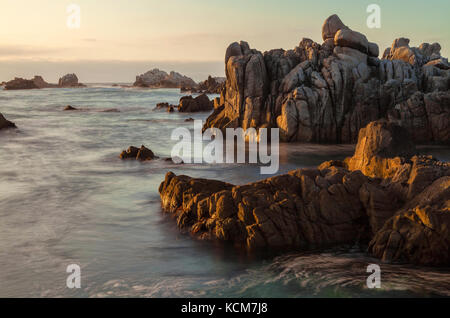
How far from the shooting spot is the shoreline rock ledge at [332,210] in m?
10.7

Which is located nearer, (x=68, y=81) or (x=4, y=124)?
(x=4, y=124)

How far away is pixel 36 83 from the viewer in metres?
152

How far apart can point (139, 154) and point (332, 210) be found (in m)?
14.7

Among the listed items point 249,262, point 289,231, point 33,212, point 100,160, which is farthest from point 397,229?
point 100,160

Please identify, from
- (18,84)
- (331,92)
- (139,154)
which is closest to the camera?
(139,154)

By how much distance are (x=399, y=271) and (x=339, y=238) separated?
1977mm

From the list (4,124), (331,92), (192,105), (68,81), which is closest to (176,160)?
(331,92)

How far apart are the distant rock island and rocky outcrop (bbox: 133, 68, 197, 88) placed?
23994 millimetres

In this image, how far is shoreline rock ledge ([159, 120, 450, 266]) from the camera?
10.7 m

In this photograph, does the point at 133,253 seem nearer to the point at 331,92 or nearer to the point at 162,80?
the point at 331,92

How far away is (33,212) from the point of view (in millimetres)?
15695

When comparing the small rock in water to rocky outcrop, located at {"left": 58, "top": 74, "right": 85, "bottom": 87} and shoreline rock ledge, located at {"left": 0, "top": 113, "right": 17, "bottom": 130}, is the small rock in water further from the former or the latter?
rocky outcrop, located at {"left": 58, "top": 74, "right": 85, "bottom": 87}

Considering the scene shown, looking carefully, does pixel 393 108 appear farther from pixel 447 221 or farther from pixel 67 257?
pixel 67 257

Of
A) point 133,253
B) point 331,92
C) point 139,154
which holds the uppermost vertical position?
point 331,92
